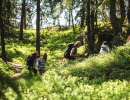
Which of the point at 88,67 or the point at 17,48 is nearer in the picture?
the point at 88,67

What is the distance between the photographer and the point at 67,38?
2531 cm

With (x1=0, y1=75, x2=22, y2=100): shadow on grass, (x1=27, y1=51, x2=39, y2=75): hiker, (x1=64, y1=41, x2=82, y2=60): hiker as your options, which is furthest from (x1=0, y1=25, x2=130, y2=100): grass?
(x1=27, y1=51, x2=39, y2=75): hiker

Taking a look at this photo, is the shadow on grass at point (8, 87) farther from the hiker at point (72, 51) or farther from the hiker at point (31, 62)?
the hiker at point (72, 51)

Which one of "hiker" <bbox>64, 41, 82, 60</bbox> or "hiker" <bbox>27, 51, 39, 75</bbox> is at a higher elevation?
"hiker" <bbox>64, 41, 82, 60</bbox>

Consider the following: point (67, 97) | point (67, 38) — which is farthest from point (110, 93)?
point (67, 38)

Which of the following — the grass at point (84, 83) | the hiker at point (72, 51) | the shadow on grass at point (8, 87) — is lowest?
the shadow on grass at point (8, 87)

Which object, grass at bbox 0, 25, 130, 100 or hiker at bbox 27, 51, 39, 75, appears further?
hiker at bbox 27, 51, 39, 75

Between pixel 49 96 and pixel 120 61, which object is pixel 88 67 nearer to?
pixel 120 61

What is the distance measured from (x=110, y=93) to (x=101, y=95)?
0.31 meters

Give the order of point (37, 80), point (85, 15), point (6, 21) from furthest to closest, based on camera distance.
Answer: point (85, 15)
point (6, 21)
point (37, 80)

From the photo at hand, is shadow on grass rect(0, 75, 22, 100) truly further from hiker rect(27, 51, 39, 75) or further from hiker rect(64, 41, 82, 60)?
hiker rect(64, 41, 82, 60)

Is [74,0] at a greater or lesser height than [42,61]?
greater

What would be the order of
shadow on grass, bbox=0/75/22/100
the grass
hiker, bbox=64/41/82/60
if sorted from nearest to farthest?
the grass, shadow on grass, bbox=0/75/22/100, hiker, bbox=64/41/82/60

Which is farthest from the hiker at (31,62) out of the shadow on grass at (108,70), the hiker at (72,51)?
the shadow on grass at (108,70)
